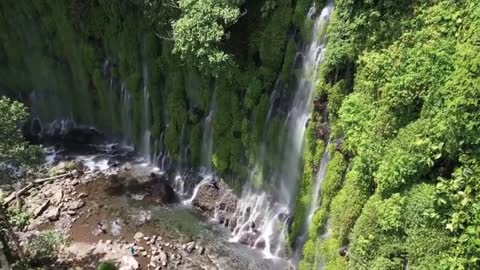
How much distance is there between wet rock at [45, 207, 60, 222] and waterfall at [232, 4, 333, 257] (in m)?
7.68

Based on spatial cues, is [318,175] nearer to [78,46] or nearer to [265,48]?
[265,48]

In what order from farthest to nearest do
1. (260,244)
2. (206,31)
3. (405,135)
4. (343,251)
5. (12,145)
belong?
1. (260,244)
2. (206,31)
3. (12,145)
4. (343,251)
5. (405,135)

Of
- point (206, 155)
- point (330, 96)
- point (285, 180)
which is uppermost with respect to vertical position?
point (330, 96)

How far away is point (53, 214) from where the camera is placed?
20.7m

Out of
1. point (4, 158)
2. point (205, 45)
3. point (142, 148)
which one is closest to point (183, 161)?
point (142, 148)

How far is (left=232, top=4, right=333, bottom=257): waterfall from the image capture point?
52.5 ft

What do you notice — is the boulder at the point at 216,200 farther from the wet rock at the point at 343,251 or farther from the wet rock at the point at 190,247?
the wet rock at the point at 343,251

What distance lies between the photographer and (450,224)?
9.59m

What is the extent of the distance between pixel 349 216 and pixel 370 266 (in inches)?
77.6

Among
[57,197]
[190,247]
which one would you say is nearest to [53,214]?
[57,197]

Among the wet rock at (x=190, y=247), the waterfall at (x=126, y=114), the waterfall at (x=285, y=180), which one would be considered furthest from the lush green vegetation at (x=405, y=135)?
the waterfall at (x=126, y=114)

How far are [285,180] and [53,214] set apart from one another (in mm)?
10109

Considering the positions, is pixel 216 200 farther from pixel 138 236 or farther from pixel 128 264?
pixel 128 264

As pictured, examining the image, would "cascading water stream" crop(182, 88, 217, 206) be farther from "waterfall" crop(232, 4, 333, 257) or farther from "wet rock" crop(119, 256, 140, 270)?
"wet rock" crop(119, 256, 140, 270)
